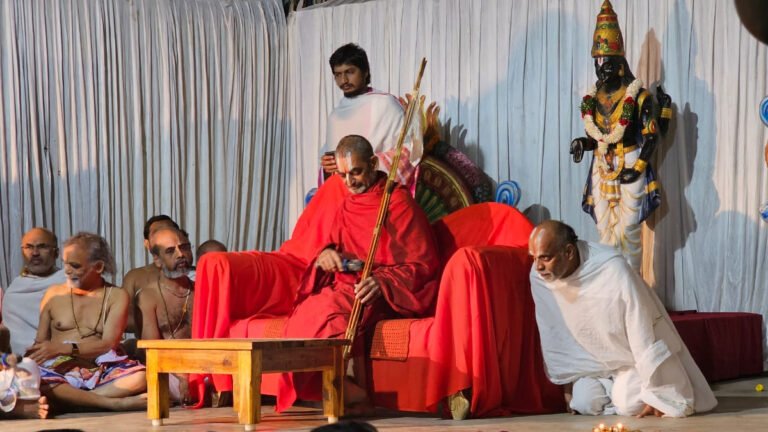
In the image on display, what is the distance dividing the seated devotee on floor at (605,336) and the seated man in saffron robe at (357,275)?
0.65 m

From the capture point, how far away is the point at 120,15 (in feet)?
27.6

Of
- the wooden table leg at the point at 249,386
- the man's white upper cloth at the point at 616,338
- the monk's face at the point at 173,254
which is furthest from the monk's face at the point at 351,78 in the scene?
the wooden table leg at the point at 249,386

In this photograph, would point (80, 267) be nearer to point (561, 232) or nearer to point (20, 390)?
point (20, 390)

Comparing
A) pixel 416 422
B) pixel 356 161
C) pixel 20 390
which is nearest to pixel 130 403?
pixel 20 390

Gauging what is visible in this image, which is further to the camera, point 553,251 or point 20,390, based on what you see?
point 20,390

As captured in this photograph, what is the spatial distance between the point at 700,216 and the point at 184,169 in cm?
409

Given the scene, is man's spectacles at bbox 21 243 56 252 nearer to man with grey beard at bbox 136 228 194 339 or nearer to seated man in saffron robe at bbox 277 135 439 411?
man with grey beard at bbox 136 228 194 339

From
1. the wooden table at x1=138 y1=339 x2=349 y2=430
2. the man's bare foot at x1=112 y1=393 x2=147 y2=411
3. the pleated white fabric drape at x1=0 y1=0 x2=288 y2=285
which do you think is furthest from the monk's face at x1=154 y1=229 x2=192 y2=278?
the pleated white fabric drape at x1=0 y1=0 x2=288 y2=285

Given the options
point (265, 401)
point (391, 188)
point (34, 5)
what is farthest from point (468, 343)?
point (34, 5)

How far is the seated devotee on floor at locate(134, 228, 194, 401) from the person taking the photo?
604 centimetres

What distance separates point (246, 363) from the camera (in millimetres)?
4363

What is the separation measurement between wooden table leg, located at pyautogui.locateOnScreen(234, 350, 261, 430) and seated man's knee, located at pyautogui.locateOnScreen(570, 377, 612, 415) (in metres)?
1.48

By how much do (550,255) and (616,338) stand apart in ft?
1.53

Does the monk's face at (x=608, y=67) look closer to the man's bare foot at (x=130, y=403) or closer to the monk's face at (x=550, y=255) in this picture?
the monk's face at (x=550, y=255)
